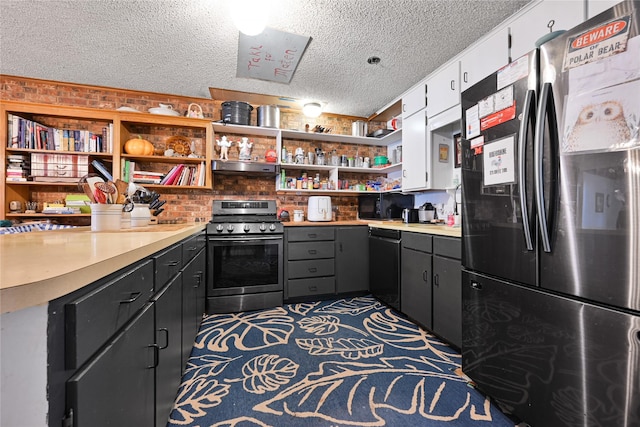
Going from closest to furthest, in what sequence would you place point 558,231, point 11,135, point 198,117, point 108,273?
1. point 108,273
2. point 558,231
3. point 11,135
4. point 198,117

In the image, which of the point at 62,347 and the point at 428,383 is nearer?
the point at 62,347

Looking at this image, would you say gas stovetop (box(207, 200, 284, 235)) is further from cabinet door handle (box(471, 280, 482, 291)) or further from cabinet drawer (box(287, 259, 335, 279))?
cabinet door handle (box(471, 280, 482, 291))

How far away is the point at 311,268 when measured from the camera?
296cm

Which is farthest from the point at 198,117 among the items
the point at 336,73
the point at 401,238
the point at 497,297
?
the point at 497,297

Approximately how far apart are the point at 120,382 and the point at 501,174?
169cm

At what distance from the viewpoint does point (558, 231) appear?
1.07m

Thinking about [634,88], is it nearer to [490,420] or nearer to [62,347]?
[490,420]

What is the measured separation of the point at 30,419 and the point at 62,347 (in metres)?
0.11

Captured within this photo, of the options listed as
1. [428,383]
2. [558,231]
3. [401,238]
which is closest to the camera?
[558,231]

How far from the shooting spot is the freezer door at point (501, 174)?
117cm

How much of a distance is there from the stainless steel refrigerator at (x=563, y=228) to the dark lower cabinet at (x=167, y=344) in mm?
1572

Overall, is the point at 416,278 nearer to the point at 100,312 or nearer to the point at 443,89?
the point at 443,89

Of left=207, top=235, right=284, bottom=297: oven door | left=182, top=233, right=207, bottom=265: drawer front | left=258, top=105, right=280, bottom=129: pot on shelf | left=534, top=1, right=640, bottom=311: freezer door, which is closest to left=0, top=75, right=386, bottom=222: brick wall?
left=258, top=105, right=280, bottom=129: pot on shelf

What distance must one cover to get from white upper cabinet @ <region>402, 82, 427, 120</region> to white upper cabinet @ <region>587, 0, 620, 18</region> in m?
1.36
